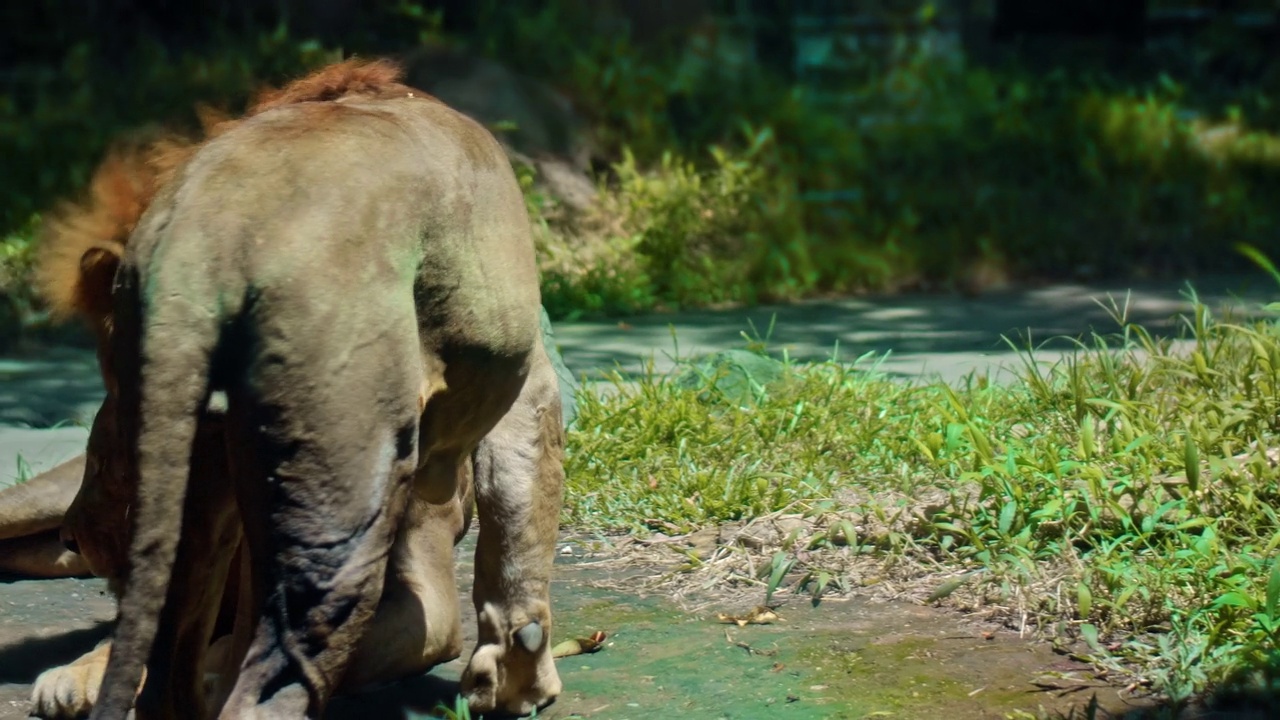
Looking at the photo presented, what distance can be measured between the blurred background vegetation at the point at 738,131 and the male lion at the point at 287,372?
6.07 m

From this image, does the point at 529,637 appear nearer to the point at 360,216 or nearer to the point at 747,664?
the point at 747,664

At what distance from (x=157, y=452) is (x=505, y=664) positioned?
1.15 m

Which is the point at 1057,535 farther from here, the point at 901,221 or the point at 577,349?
the point at 901,221

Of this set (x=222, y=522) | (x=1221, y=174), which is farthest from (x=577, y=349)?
(x=1221, y=174)

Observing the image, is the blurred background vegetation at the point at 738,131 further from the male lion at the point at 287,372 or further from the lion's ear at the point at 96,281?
the male lion at the point at 287,372

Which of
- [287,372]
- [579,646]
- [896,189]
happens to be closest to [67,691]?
[579,646]

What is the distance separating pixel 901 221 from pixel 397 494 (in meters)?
8.40

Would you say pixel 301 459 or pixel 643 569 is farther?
pixel 643 569

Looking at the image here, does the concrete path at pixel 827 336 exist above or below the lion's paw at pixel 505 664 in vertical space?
below

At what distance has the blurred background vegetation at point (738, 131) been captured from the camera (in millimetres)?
9734

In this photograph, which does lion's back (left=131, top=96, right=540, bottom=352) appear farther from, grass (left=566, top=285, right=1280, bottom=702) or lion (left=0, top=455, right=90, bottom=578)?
lion (left=0, top=455, right=90, bottom=578)

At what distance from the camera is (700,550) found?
14.7 feet

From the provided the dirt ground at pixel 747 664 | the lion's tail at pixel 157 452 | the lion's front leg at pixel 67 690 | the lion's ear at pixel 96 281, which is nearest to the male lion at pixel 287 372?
the lion's tail at pixel 157 452

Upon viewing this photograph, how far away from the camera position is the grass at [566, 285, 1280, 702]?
358 cm
